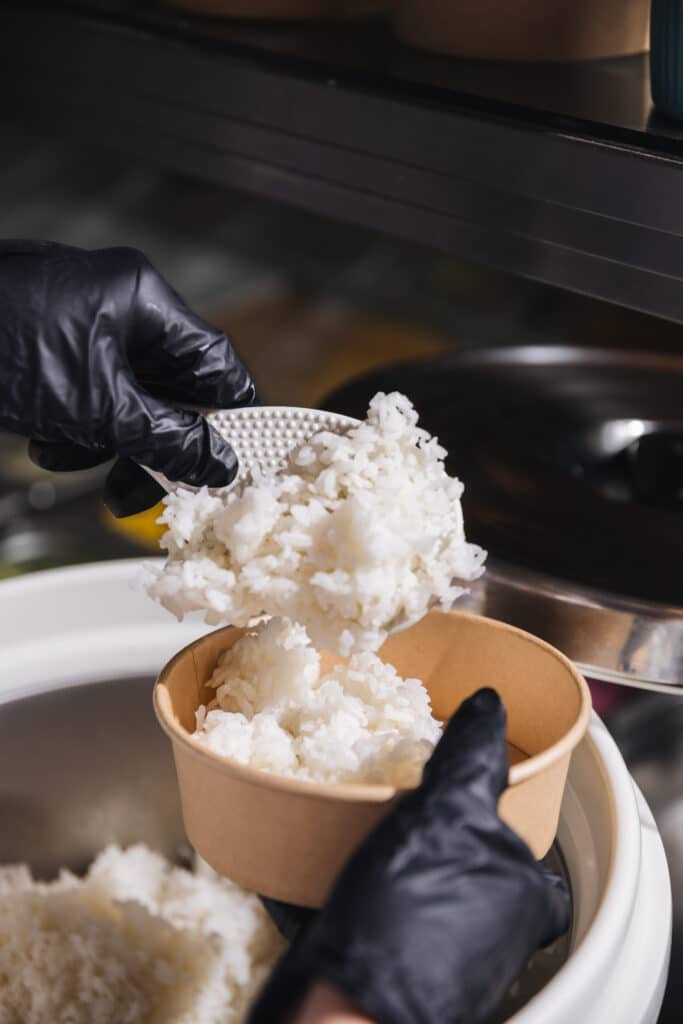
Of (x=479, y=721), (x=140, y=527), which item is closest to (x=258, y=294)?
(x=140, y=527)

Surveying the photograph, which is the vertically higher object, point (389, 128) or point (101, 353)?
point (389, 128)

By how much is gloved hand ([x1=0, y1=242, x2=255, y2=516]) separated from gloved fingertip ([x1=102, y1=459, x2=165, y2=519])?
98mm

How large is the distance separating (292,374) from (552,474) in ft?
2.74

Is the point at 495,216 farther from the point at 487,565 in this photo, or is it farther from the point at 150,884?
the point at 150,884

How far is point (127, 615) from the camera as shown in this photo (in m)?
1.17

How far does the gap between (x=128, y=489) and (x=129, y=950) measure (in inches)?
18.1

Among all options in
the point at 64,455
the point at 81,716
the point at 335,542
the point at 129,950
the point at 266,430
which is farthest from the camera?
the point at 81,716

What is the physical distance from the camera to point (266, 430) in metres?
0.82

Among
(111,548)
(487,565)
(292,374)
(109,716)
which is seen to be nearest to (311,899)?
(487,565)

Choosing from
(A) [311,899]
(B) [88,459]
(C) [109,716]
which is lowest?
(C) [109,716]

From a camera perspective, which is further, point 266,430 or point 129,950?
point 129,950

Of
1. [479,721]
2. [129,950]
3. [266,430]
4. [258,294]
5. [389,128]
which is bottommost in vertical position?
[129,950]

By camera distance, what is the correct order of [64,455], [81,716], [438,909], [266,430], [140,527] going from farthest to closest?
[140,527] < [81,716] < [64,455] < [266,430] < [438,909]

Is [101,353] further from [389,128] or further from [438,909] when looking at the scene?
[438,909]
